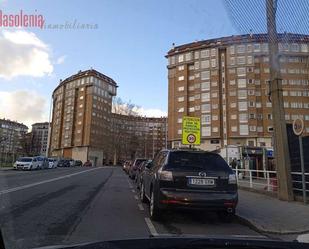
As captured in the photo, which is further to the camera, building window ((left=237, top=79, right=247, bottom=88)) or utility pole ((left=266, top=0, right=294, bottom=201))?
building window ((left=237, top=79, right=247, bottom=88))

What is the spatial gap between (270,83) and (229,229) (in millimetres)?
7537

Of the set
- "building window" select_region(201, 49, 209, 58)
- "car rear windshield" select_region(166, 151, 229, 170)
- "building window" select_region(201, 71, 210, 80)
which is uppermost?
"building window" select_region(201, 49, 209, 58)

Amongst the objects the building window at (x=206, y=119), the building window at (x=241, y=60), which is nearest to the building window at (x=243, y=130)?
the building window at (x=206, y=119)

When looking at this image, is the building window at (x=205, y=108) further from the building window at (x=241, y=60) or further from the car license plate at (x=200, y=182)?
the car license plate at (x=200, y=182)

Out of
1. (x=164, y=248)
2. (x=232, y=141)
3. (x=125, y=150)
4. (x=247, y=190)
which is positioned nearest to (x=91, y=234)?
(x=164, y=248)

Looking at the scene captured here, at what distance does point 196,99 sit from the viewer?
91.9 m

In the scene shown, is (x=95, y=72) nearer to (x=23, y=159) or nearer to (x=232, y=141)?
(x=232, y=141)

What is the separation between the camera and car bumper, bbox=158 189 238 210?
9289 mm

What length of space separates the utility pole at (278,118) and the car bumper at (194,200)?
5.53 meters

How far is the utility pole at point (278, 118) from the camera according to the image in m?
14.4

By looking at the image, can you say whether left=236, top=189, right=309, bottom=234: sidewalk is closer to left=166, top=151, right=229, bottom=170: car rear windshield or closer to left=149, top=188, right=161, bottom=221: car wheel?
left=166, top=151, right=229, bottom=170: car rear windshield

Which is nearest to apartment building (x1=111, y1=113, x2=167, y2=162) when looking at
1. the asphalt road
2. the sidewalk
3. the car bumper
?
the sidewalk

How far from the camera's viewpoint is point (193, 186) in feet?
31.0

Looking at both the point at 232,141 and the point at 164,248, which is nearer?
the point at 164,248
